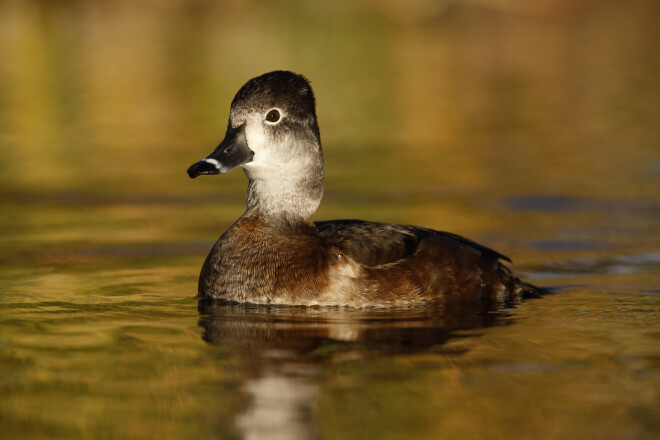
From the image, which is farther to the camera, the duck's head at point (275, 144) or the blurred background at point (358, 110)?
the blurred background at point (358, 110)

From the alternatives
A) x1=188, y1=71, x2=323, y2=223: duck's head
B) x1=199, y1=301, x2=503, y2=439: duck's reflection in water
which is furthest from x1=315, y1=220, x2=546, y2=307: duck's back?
x1=188, y1=71, x2=323, y2=223: duck's head

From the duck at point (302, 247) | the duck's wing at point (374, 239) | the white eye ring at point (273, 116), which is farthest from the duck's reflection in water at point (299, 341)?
the white eye ring at point (273, 116)

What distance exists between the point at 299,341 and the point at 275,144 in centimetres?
154

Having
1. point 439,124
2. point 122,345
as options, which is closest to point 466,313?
point 122,345

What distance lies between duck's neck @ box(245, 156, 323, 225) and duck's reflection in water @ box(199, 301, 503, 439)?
0.69m

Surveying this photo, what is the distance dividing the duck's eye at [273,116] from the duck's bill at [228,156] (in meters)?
0.17

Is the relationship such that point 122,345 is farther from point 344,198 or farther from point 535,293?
point 344,198

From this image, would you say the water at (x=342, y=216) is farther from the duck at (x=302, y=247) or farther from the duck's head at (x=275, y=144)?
the duck's head at (x=275, y=144)

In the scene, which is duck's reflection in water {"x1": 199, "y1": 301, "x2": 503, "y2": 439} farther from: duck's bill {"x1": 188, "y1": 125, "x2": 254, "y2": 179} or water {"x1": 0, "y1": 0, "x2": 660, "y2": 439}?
duck's bill {"x1": 188, "y1": 125, "x2": 254, "y2": 179}

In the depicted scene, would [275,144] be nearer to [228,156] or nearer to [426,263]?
[228,156]

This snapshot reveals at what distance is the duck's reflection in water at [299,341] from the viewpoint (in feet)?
15.6

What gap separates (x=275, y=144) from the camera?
700 cm

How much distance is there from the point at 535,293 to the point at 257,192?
194 centimetres

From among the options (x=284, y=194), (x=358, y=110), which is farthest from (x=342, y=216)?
(x=358, y=110)
